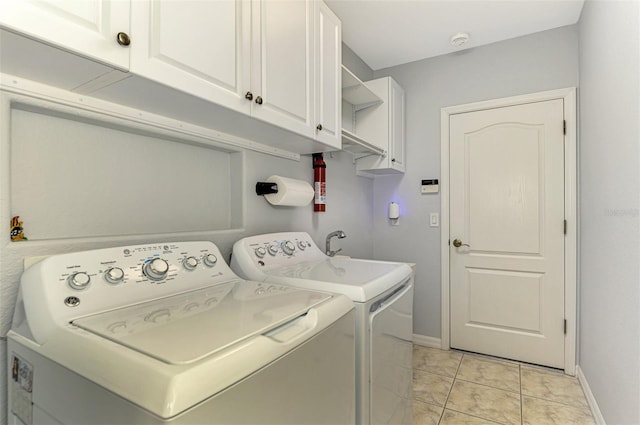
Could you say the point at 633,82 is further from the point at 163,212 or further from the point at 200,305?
the point at 163,212

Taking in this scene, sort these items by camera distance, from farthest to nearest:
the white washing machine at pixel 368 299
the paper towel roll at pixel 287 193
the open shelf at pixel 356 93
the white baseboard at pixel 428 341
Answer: the white baseboard at pixel 428 341
the open shelf at pixel 356 93
the paper towel roll at pixel 287 193
the white washing machine at pixel 368 299

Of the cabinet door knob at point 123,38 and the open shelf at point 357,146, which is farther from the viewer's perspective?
the open shelf at point 357,146

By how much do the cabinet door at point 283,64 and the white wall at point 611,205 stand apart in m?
1.28

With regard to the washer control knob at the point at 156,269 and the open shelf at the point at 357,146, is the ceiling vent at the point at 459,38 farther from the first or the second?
the washer control knob at the point at 156,269

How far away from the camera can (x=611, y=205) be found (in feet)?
5.11

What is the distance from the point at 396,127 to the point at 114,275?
7.76 ft

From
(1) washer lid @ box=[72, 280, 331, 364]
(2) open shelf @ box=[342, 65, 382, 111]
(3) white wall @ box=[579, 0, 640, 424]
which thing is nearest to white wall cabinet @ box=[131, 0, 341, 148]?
(2) open shelf @ box=[342, 65, 382, 111]

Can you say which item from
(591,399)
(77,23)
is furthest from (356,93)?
(591,399)

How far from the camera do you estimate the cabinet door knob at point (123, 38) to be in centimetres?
82

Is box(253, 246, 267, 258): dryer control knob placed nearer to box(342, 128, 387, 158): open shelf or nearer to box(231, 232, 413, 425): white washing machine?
box(231, 232, 413, 425): white washing machine

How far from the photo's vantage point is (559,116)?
7.84ft

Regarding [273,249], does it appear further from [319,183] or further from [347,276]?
[319,183]

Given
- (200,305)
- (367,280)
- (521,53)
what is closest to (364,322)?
(367,280)

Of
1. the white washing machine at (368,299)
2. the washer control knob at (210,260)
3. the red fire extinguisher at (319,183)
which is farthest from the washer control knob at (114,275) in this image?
the red fire extinguisher at (319,183)
